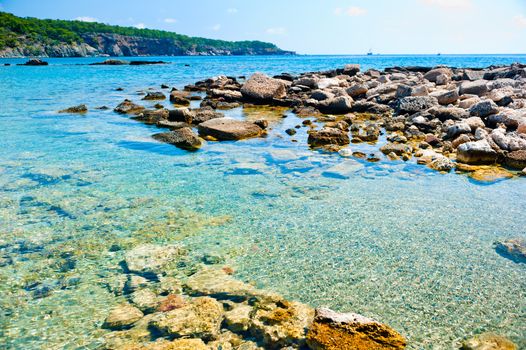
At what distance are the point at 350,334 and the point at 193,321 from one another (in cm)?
150

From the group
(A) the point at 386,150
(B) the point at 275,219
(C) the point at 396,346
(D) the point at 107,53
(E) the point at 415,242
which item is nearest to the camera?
(C) the point at 396,346

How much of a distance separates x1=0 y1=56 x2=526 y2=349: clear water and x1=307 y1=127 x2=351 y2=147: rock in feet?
→ 3.14

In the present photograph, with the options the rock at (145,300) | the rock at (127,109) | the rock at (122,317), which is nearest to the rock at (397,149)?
the rock at (145,300)

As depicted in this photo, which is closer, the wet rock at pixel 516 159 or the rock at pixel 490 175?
the rock at pixel 490 175

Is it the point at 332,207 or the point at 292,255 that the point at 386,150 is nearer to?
the point at 332,207

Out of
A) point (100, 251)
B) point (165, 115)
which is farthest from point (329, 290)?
point (165, 115)

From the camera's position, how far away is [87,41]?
137 m

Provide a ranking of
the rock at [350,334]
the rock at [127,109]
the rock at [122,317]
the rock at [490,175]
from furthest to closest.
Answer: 1. the rock at [127,109]
2. the rock at [490,175]
3. the rock at [122,317]
4. the rock at [350,334]

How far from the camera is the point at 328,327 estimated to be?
3289 mm

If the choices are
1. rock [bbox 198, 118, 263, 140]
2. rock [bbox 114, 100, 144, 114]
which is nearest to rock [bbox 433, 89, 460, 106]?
rock [bbox 198, 118, 263, 140]

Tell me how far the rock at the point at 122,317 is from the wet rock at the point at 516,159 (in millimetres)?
8633

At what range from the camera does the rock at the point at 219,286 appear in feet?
13.5

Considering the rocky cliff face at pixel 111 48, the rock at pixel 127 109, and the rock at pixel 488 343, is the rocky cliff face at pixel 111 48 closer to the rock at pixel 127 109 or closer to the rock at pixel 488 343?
the rock at pixel 127 109

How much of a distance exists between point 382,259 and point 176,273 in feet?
8.73
